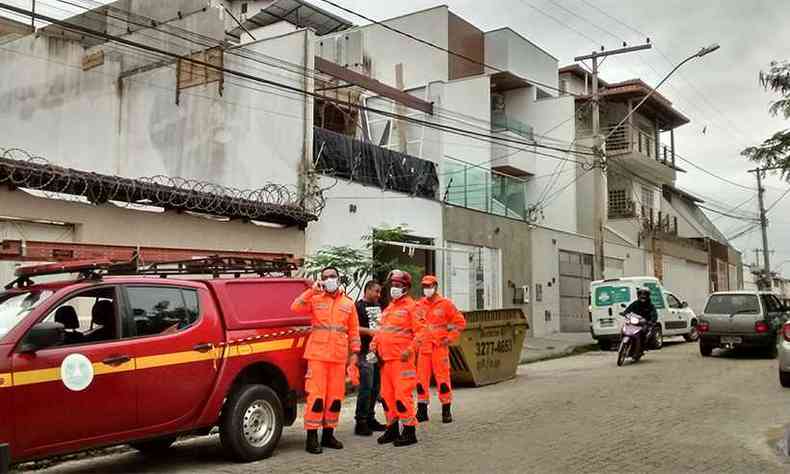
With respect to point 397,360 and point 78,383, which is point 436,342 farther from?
point 78,383

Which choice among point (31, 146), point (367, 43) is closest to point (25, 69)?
point (31, 146)

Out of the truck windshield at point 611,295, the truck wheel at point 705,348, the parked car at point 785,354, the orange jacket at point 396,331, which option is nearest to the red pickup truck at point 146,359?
the orange jacket at point 396,331

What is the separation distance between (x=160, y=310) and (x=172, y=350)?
423 mm

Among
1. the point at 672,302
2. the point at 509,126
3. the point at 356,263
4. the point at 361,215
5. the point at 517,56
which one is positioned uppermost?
the point at 517,56

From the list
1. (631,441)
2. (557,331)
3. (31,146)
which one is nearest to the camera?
(631,441)

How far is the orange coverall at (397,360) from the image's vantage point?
8.09 metres

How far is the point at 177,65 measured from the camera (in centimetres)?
1939

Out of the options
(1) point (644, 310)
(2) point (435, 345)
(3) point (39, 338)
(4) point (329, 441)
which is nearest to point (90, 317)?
(3) point (39, 338)

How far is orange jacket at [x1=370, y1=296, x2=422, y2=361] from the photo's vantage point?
27.0 feet

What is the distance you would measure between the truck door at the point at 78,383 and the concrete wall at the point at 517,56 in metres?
25.6

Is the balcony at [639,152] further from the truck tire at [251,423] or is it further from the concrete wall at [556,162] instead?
the truck tire at [251,423]

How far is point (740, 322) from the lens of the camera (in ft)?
57.0

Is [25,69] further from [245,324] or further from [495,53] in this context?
[495,53]

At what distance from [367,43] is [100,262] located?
2426cm
